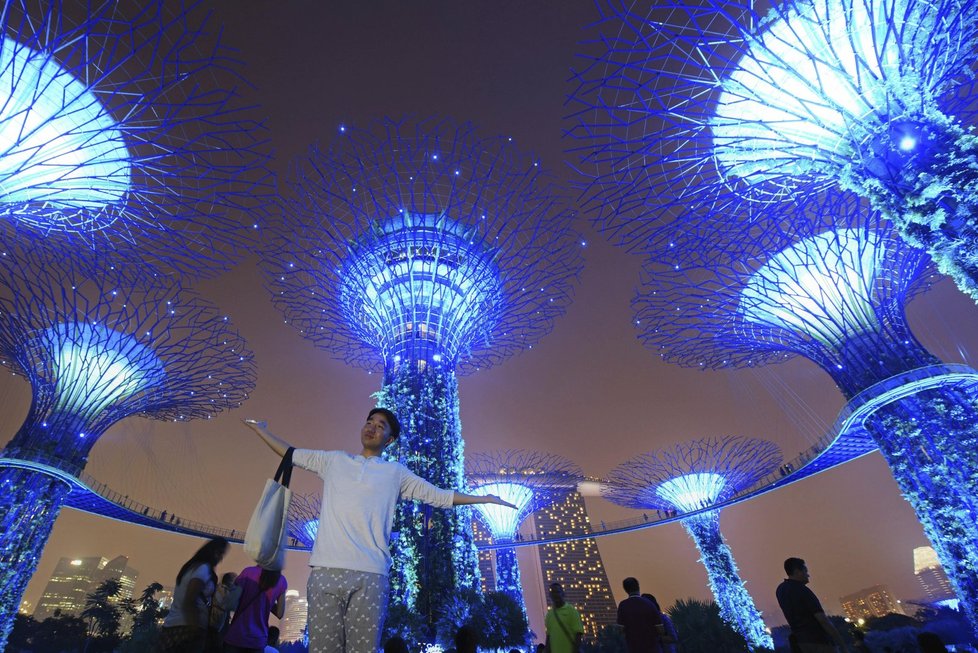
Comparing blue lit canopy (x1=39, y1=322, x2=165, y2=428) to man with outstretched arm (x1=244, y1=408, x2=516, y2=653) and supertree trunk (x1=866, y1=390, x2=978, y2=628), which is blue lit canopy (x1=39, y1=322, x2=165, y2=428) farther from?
supertree trunk (x1=866, y1=390, x2=978, y2=628)

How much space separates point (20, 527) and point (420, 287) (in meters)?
16.9

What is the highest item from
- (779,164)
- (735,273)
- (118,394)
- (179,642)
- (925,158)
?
(118,394)

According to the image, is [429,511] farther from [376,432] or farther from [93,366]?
[93,366]

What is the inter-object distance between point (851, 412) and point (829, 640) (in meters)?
14.3

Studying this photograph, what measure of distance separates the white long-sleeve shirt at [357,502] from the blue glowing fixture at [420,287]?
14203 millimetres

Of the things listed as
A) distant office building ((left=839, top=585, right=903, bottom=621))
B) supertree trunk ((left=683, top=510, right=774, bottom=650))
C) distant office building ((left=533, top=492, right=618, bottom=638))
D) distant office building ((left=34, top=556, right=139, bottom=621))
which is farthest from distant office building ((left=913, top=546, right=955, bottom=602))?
distant office building ((left=34, top=556, right=139, bottom=621))

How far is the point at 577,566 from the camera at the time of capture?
9806cm

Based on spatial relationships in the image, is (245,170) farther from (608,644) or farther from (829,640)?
(608,644)

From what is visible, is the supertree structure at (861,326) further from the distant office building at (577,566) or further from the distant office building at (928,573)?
the distant office building at (928,573)

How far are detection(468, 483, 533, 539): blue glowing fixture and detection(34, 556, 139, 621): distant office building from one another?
134383mm

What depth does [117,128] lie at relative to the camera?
9.20 m

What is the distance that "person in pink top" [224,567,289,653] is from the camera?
14.9 feet

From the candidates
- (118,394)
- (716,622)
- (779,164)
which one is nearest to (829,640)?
(779,164)

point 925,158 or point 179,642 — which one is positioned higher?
point 925,158
